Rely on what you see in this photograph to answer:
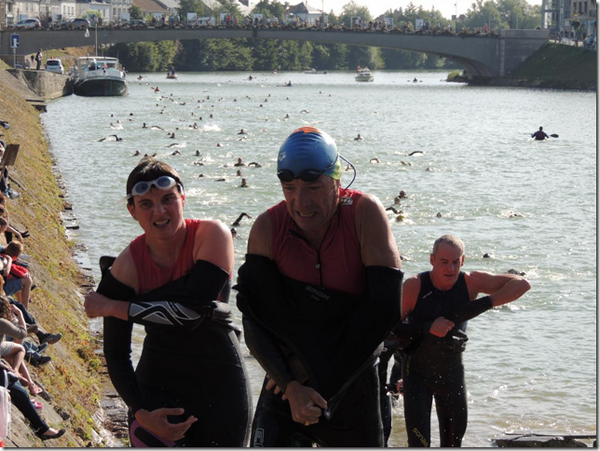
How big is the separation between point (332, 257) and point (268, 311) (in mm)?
333

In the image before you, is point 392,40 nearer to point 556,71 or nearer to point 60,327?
point 556,71

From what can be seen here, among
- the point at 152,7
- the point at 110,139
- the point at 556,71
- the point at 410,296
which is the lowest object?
the point at 110,139

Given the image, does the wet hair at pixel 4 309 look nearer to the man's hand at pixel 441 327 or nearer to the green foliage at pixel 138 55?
the man's hand at pixel 441 327

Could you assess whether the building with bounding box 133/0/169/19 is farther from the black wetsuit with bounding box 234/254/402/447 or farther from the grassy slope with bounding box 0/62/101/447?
the black wetsuit with bounding box 234/254/402/447

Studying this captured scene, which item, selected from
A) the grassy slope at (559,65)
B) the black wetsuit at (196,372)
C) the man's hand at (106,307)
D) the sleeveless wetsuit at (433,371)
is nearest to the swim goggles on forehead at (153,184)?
the black wetsuit at (196,372)

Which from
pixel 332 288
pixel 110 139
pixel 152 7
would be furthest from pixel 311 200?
pixel 152 7

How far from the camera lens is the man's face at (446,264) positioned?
5.60 metres

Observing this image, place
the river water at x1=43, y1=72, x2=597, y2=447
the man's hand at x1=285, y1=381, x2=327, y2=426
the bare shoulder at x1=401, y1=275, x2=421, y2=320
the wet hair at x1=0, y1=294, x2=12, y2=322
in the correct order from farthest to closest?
the river water at x1=43, y1=72, x2=597, y2=447, the wet hair at x1=0, y1=294, x2=12, y2=322, the bare shoulder at x1=401, y1=275, x2=421, y2=320, the man's hand at x1=285, y1=381, x2=327, y2=426

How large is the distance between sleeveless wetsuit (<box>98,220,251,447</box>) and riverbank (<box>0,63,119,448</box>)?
1.42m

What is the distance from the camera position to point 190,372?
13.2 ft

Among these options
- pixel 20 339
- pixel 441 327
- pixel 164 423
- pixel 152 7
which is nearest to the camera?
pixel 164 423

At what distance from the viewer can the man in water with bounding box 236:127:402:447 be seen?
3766 millimetres

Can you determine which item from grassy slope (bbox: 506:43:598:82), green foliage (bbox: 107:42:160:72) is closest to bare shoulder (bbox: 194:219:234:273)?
grassy slope (bbox: 506:43:598:82)

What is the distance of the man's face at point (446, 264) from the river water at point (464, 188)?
192 cm
